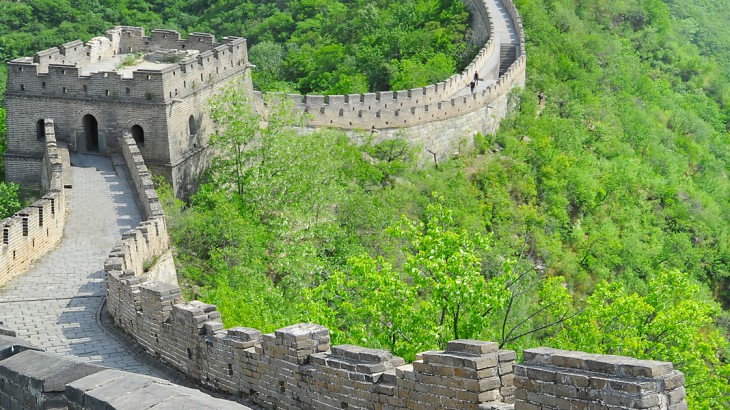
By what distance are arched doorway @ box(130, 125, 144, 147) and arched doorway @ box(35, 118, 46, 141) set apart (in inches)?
97.1

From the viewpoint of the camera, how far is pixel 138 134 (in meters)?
31.6

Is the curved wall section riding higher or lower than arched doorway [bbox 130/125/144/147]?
lower

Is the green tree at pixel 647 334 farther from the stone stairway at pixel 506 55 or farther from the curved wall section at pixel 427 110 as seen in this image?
the stone stairway at pixel 506 55

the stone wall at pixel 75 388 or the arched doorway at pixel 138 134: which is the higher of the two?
the stone wall at pixel 75 388

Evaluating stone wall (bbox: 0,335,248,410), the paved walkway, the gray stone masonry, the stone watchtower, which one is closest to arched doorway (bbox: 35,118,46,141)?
the stone watchtower

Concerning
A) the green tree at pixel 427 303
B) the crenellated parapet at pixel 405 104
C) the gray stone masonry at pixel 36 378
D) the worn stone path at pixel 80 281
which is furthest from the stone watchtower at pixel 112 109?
the gray stone masonry at pixel 36 378

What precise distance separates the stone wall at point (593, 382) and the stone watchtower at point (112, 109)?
21831mm

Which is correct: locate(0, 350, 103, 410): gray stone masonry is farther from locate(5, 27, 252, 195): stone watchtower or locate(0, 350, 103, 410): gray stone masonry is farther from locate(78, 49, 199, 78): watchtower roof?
locate(78, 49, 199, 78): watchtower roof

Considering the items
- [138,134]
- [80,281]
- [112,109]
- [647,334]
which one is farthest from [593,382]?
[112,109]

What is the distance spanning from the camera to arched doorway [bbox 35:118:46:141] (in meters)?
32.3

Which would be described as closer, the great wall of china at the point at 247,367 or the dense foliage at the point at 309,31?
the great wall of china at the point at 247,367

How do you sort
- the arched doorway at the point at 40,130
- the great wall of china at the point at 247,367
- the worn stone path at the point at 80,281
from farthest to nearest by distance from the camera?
the arched doorway at the point at 40,130
the worn stone path at the point at 80,281
the great wall of china at the point at 247,367

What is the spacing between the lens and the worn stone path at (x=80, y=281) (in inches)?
734

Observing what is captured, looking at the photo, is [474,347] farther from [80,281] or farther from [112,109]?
[112,109]
